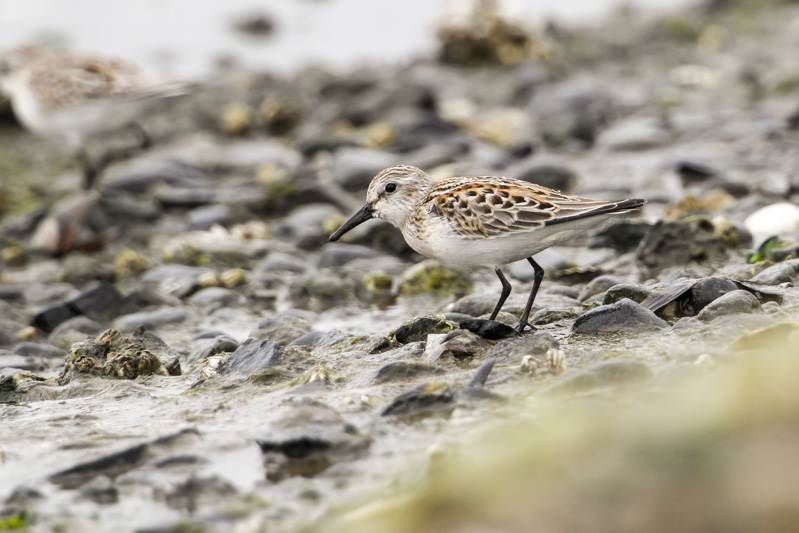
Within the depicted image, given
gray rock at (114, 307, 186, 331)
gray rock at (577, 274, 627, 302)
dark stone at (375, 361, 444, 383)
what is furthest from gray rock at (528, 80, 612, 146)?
dark stone at (375, 361, 444, 383)

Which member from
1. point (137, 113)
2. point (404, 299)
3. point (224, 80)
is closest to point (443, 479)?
point (404, 299)

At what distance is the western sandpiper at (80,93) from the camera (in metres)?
12.0

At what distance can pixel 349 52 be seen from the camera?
19.0 meters

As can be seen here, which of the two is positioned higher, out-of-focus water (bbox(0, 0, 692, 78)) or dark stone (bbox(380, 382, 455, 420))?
out-of-focus water (bbox(0, 0, 692, 78))

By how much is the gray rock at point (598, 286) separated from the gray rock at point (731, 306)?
1263 millimetres

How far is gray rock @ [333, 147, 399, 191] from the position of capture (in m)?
11.0

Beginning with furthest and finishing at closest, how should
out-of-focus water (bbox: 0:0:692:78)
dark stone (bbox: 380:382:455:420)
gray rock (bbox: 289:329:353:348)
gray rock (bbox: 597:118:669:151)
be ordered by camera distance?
out-of-focus water (bbox: 0:0:692:78) → gray rock (bbox: 597:118:669:151) → gray rock (bbox: 289:329:353:348) → dark stone (bbox: 380:382:455:420)

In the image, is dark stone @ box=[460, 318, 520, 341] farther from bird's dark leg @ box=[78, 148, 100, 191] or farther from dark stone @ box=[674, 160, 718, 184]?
bird's dark leg @ box=[78, 148, 100, 191]

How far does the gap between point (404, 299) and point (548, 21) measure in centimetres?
1189

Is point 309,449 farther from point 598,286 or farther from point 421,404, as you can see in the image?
point 598,286

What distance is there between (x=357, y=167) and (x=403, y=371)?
20.0 ft

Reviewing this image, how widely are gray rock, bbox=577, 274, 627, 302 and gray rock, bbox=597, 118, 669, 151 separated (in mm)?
5073

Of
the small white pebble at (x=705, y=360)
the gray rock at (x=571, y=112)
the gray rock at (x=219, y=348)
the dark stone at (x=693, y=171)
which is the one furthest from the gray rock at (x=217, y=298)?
the gray rock at (x=571, y=112)

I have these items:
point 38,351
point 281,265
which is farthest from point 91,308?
point 281,265
